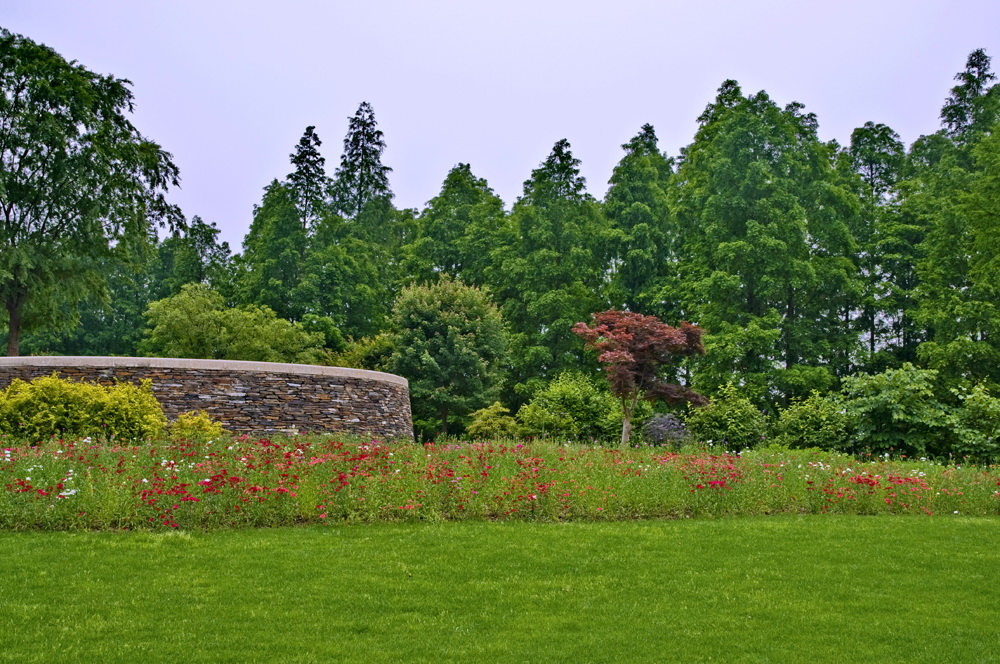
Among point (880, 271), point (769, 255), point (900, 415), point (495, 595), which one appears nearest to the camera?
point (495, 595)

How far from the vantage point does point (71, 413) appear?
12336 millimetres

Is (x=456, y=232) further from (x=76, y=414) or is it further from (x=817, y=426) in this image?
(x=76, y=414)

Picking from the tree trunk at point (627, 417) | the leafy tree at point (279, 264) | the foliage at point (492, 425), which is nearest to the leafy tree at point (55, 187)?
the leafy tree at point (279, 264)

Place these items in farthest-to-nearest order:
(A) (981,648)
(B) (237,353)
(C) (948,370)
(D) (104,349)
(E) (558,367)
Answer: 1. (D) (104,349)
2. (E) (558,367)
3. (B) (237,353)
4. (C) (948,370)
5. (A) (981,648)

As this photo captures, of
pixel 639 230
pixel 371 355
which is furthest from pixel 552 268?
pixel 371 355

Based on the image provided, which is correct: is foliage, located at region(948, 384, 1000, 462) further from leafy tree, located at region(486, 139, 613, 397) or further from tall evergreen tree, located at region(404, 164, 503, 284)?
tall evergreen tree, located at region(404, 164, 503, 284)

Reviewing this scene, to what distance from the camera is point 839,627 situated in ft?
16.7

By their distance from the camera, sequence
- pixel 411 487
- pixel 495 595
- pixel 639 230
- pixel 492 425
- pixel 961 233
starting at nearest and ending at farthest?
pixel 495 595 → pixel 411 487 → pixel 492 425 → pixel 961 233 → pixel 639 230

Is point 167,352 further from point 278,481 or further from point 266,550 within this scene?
point 266,550

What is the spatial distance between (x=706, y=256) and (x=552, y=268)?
566 centimetres

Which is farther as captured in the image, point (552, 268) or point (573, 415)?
point (552, 268)

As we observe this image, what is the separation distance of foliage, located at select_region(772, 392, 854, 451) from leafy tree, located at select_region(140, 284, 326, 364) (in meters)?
15.3

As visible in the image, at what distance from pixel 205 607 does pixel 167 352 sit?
74.9 ft

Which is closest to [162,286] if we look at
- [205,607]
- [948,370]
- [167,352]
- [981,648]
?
[167,352]
